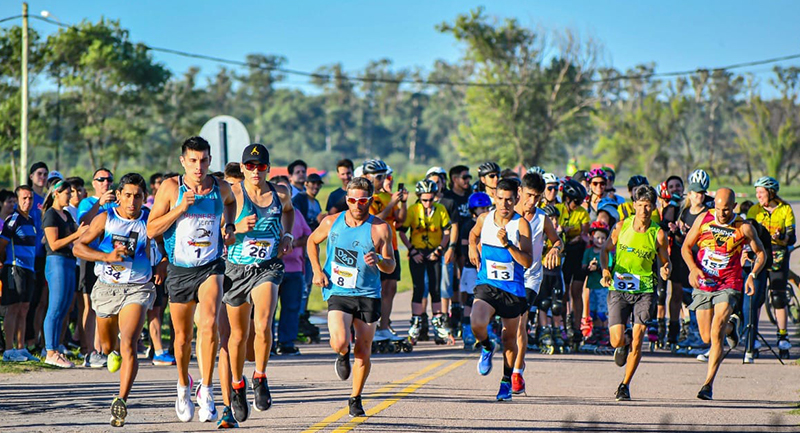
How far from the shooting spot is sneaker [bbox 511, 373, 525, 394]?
1031 centimetres

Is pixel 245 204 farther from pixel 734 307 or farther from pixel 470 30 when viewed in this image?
pixel 470 30

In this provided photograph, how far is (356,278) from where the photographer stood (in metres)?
8.98

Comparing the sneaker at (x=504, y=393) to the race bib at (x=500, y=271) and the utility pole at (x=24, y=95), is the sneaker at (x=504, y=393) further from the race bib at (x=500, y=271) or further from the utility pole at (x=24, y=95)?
the utility pole at (x=24, y=95)

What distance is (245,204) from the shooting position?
8.92m

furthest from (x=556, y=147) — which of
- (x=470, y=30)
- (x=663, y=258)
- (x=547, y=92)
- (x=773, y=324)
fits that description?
(x=663, y=258)

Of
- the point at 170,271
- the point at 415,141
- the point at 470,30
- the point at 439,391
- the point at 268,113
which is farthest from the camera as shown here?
the point at 415,141

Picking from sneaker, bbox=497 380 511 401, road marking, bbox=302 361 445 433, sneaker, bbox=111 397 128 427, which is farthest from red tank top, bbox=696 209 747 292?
sneaker, bbox=111 397 128 427

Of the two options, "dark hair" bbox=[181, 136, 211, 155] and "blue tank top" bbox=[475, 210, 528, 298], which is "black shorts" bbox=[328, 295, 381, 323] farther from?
"dark hair" bbox=[181, 136, 211, 155]

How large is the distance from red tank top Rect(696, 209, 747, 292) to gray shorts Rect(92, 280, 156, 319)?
18.9 ft

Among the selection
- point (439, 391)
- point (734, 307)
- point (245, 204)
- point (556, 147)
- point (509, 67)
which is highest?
point (509, 67)

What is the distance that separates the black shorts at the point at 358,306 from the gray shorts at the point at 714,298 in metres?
3.90

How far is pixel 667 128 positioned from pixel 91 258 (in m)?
73.7

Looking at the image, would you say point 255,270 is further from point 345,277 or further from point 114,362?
point 114,362

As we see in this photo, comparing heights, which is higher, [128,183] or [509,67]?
[509,67]
